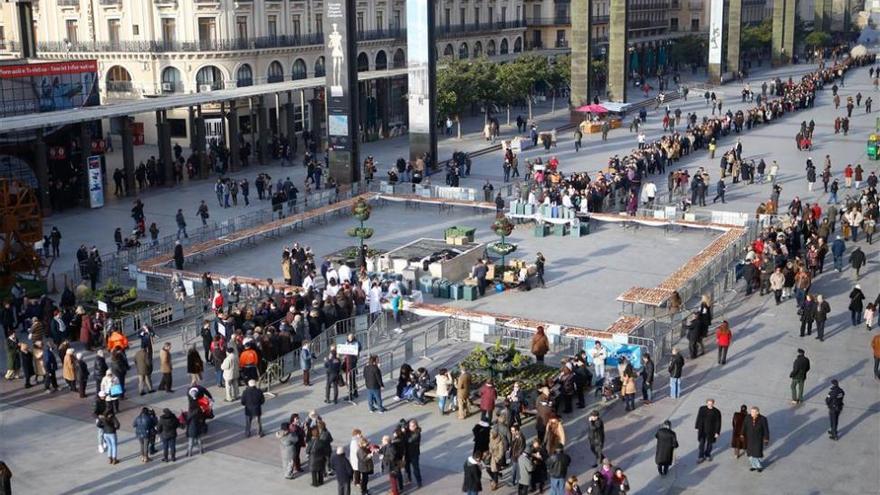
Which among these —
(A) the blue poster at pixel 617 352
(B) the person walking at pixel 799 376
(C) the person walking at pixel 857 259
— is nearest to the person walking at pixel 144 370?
(A) the blue poster at pixel 617 352

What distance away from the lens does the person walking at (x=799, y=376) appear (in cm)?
2362

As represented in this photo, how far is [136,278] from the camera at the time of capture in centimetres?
3356

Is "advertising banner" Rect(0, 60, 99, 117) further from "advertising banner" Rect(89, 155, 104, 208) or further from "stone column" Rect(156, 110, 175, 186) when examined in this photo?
"advertising banner" Rect(89, 155, 104, 208)

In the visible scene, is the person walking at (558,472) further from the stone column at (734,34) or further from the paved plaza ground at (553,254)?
the stone column at (734,34)

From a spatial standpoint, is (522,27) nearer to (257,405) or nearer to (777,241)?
(777,241)

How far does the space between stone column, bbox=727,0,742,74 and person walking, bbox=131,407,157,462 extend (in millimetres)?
92517

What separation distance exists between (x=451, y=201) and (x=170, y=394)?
2204 centimetres

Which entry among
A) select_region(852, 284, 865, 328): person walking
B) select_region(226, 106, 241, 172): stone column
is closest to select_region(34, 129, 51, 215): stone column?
select_region(226, 106, 241, 172): stone column

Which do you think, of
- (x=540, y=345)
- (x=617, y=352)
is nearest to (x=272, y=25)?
(x=540, y=345)

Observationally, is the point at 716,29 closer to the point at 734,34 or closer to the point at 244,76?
the point at 734,34

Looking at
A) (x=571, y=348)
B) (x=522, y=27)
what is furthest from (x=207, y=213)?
(x=522, y=27)

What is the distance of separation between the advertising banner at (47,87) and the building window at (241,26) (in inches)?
595

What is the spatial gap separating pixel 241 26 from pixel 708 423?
159 ft

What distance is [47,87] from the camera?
47.1 meters
